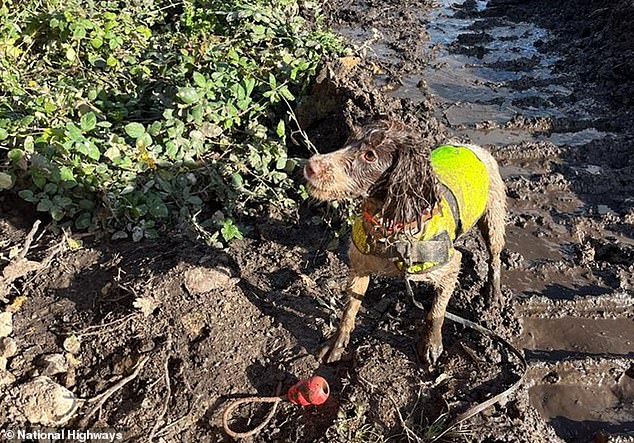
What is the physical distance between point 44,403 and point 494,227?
3.37m

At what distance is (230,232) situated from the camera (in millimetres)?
4707

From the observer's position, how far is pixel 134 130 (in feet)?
16.4

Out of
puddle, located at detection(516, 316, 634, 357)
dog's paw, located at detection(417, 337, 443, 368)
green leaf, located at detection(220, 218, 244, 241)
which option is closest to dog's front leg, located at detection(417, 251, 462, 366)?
dog's paw, located at detection(417, 337, 443, 368)

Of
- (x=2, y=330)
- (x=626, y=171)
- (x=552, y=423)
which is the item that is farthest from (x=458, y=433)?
(x=626, y=171)

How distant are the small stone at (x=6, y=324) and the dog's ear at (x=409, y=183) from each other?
2.75 meters

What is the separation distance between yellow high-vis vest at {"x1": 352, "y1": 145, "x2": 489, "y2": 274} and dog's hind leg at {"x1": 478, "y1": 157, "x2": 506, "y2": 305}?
20 centimetres

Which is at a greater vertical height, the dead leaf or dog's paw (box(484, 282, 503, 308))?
the dead leaf

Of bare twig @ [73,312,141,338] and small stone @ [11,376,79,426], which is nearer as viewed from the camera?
small stone @ [11,376,79,426]

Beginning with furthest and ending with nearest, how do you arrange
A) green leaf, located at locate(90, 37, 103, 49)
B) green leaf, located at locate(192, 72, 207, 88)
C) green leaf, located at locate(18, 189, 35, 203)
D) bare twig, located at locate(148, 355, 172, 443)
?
green leaf, located at locate(90, 37, 103, 49)
green leaf, located at locate(192, 72, 207, 88)
green leaf, located at locate(18, 189, 35, 203)
bare twig, located at locate(148, 355, 172, 443)

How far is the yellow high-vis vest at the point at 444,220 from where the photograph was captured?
352 cm

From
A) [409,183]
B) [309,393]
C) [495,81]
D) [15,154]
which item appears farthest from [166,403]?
[495,81]

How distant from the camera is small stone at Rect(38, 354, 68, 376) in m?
3.77

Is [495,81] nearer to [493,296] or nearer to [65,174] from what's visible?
[493,296]

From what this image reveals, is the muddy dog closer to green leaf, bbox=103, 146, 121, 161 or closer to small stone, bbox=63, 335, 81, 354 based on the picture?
small stone, bbox=63, 335, 81, 354
